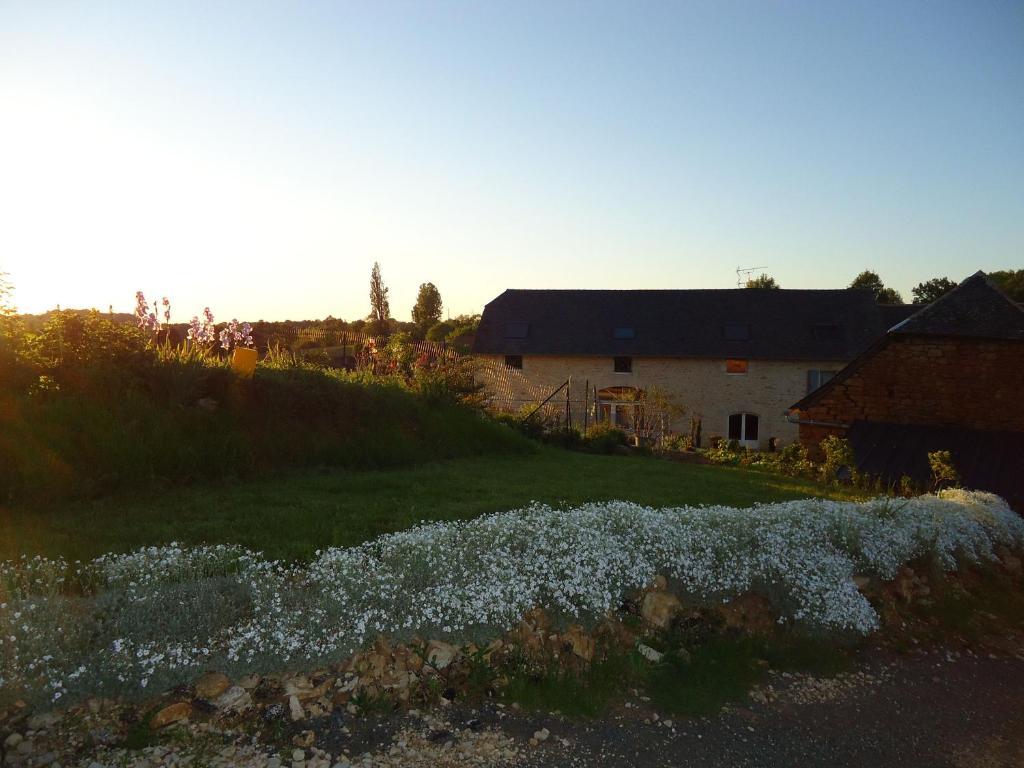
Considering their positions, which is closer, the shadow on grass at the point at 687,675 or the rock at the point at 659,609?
the shadow on grass at the point at 687,675

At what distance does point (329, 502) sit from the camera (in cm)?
716

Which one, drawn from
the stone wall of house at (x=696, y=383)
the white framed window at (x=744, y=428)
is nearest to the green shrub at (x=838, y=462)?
the stone wall of house at (x=696, y=383)

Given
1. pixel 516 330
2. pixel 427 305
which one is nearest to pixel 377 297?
pixel 427 305

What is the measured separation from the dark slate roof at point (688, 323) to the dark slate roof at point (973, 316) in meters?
15.0

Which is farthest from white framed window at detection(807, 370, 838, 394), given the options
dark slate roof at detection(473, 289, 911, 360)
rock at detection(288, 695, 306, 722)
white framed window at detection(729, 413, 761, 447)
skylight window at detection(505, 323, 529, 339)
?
rock at detection(288, 695, 306, 722)

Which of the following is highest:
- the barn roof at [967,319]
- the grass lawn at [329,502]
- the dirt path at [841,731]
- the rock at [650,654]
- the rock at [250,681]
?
the barn roof at [967,319]

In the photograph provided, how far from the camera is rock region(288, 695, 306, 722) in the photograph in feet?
12.2

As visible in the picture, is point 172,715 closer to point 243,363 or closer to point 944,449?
point 243,363

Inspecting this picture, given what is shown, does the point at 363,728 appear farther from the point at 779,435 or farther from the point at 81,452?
the point at 779,435

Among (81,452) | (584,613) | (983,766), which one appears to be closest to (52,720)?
(584,613)

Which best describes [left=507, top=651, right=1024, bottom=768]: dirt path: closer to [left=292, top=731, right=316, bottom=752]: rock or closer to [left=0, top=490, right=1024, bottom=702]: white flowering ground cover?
[left=0, top=490, right=1024, bottom=702]: white flowering ground cover

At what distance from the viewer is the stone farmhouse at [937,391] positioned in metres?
12.2

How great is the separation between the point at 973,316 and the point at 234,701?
13.9 m

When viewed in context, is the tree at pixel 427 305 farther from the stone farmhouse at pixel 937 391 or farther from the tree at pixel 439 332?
the stone farmhouse at pixel 937 391
